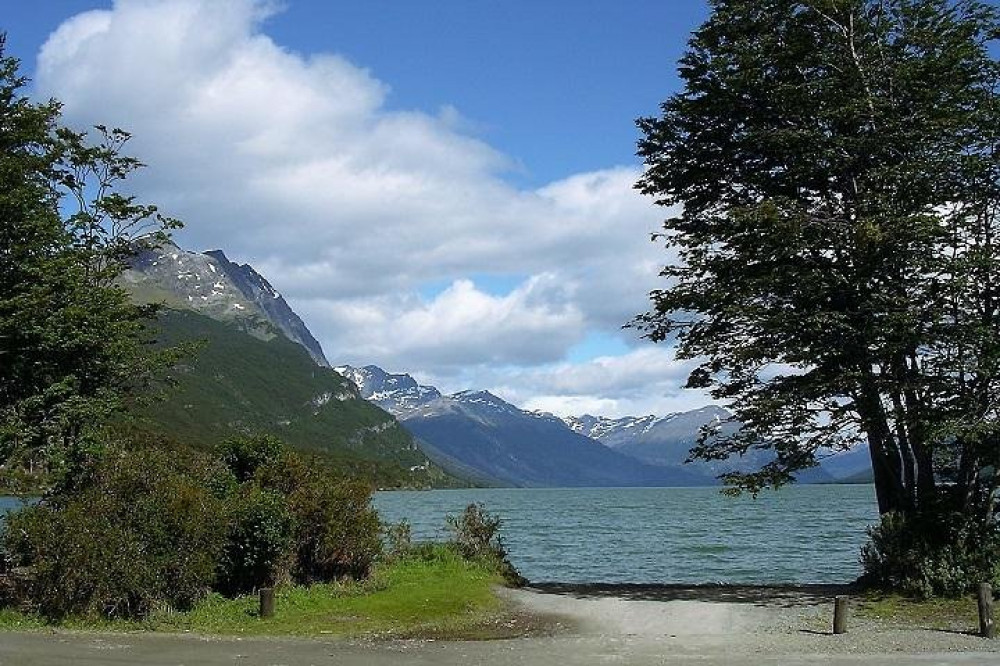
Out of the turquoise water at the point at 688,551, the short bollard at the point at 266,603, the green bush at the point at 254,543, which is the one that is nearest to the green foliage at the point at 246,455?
the green bush at the point at 254,543

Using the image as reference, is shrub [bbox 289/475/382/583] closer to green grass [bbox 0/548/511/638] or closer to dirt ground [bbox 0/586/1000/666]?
green grass [bbox 0/548/511/638]

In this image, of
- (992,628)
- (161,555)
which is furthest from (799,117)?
(161,555)

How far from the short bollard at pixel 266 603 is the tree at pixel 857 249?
44.5ft

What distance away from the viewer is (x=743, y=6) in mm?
28594

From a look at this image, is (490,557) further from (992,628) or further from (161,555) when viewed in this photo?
(992,628)

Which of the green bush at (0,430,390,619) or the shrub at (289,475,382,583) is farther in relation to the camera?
the shrub at (289,475,382,583)

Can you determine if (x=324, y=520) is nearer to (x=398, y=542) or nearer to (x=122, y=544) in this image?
(x=398, y=542)

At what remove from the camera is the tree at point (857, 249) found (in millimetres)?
24984

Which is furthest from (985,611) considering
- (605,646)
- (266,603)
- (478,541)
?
(478,541)

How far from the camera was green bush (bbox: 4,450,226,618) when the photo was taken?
72.4ft

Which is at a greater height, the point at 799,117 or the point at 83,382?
the point at 799,117

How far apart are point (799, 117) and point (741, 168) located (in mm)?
2679

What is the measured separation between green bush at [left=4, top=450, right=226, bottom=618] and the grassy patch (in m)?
17.2

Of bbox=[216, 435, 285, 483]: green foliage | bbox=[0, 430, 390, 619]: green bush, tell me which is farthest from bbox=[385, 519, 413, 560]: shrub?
bbox=[216, 435, 285, 483]: green foliage
